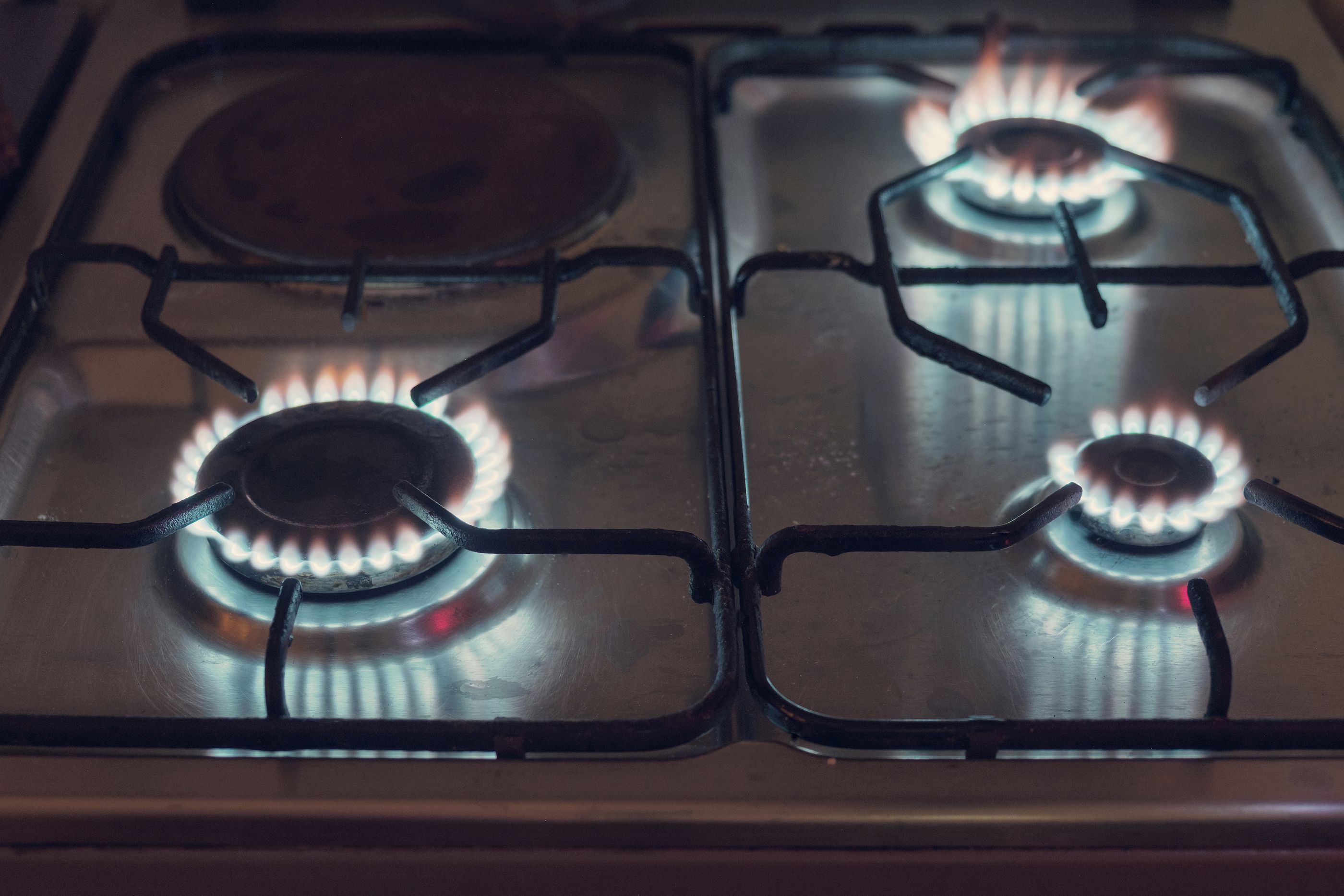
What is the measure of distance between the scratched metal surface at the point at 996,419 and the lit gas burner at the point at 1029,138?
0.11 ft

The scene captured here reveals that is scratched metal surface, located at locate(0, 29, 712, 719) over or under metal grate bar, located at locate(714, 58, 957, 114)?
under

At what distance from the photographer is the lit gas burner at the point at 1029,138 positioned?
31.9 inches

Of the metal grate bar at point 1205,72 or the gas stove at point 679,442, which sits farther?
the metal grate bar at point 1205,72

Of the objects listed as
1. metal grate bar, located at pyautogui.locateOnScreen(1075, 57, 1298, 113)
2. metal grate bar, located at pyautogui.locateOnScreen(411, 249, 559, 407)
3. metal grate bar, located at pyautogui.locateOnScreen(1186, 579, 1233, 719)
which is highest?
metal grate bar, located at pyautogui.locateOnScreen(1075, 57, 1298, 113)

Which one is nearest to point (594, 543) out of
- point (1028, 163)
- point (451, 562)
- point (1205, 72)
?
point (451, 562)

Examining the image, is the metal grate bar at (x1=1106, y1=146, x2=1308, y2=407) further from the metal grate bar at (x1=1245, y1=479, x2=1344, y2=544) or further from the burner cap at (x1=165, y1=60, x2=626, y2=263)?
the burner cap at (x1=165, y1=60, x2=626, y2=263)

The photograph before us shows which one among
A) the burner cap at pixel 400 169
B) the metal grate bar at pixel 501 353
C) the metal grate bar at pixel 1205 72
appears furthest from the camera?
the metal grate bar at pixel 1205 72

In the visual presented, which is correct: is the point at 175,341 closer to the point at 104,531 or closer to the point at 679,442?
the point at 104,531

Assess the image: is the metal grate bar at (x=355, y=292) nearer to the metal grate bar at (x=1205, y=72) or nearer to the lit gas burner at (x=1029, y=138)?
the lit gas burner at (x=1029, y=138)

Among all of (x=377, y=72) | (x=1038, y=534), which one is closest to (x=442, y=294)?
(x=377, y=72)

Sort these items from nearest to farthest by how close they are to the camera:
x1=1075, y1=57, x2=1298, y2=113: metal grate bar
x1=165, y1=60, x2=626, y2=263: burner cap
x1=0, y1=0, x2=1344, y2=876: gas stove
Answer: x1=0, y1=0, x2=1344, y2=876: gas stove, x1=165, y1=60, x2=626, y2=263: burner cap, x1=1075, y1=57, x2=1298, y2=113: metal grate bar

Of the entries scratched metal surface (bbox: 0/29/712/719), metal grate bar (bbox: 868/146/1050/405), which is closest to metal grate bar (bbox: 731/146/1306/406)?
metal grate bar (bbox: 868/146/1050/405)

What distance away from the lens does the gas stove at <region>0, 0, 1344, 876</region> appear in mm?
490

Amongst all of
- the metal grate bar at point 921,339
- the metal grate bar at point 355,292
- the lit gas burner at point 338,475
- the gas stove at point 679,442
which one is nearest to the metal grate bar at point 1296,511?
the gas stove at point 679,442
